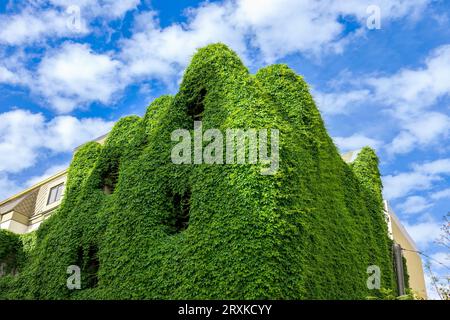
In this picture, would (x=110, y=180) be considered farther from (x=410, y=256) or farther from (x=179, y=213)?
(x=410, y=256)

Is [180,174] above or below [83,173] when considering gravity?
below

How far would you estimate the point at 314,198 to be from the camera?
52.0 feet

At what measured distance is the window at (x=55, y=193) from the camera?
36.2 metres

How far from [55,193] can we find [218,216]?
26.6 m

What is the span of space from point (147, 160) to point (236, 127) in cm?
462

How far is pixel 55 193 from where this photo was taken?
36781mm

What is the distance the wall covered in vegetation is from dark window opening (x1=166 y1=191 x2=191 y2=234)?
0.05m

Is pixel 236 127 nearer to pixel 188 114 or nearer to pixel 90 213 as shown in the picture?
pixel 188 114

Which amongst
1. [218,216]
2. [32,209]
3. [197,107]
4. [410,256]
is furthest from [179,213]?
[410,256]
